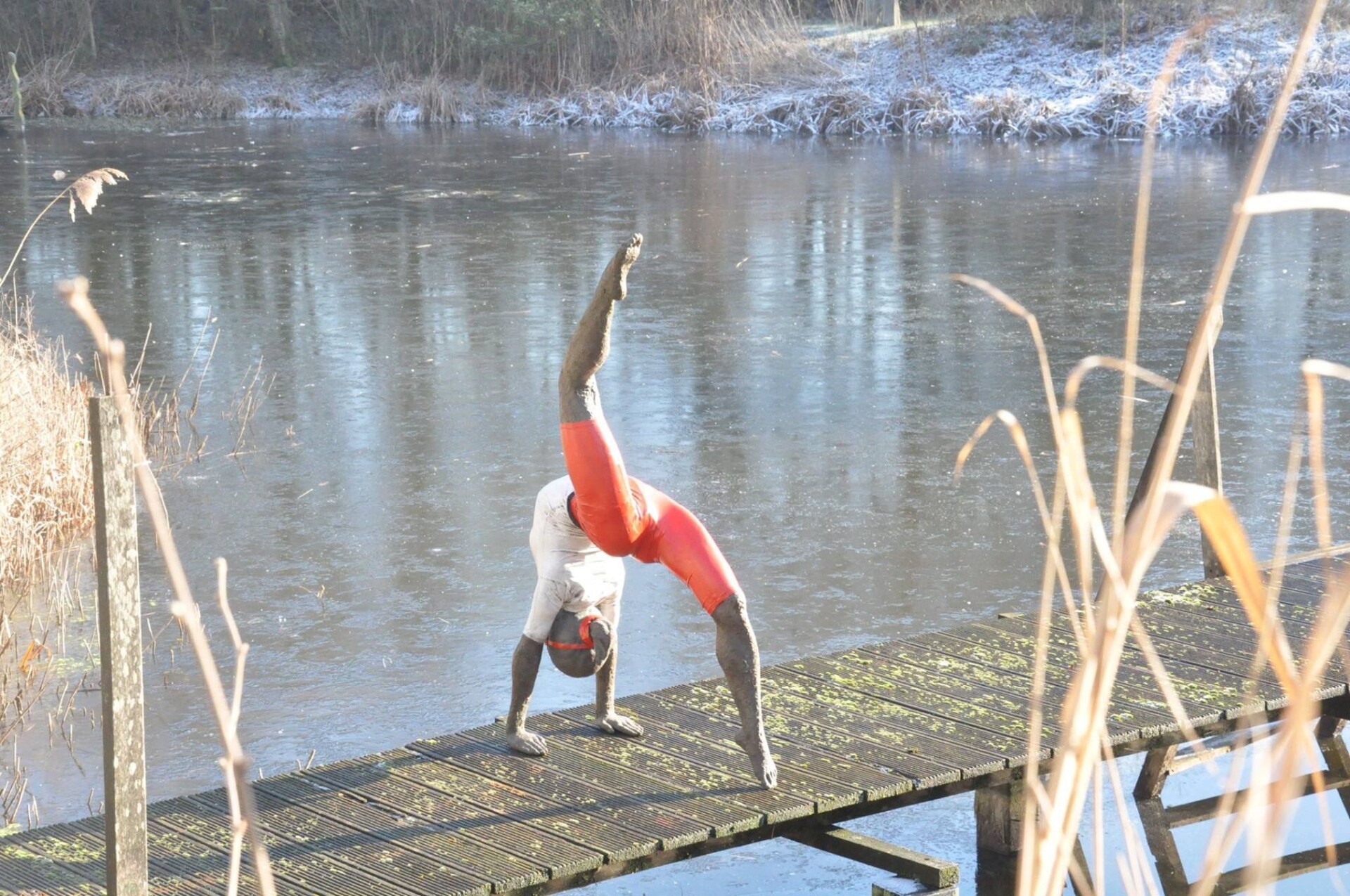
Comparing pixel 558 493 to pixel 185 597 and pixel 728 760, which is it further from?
pixel 185 597

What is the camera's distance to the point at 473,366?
1159cm

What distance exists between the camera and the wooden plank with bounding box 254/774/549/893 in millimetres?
3734

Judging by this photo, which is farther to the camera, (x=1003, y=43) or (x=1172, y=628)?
(x=1003, y=43)

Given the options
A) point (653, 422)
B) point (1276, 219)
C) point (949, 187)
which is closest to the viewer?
point (653, 422)

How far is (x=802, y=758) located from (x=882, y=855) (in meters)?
0.32

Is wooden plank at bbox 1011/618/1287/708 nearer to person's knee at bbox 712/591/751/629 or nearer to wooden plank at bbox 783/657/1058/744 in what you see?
wooden plank at bbox 783/657/1058/744

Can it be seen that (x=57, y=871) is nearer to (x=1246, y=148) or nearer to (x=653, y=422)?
(x=653, y=422)

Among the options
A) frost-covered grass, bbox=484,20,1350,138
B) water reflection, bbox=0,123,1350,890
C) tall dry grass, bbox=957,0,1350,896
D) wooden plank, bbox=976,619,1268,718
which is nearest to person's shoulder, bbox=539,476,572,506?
wooden plank, bbox=976,619,1268,718

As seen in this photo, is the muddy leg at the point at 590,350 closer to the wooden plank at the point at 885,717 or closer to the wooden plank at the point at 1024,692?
the wooden plank at the point at 885,717

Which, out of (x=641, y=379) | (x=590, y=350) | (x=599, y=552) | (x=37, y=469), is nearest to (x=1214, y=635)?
(x=599, y=552)

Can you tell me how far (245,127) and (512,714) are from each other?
3004 cm

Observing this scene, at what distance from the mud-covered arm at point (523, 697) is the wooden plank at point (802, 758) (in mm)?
386

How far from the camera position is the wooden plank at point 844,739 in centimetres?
429

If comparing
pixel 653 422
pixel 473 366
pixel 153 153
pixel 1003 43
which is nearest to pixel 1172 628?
pixel 653 422
